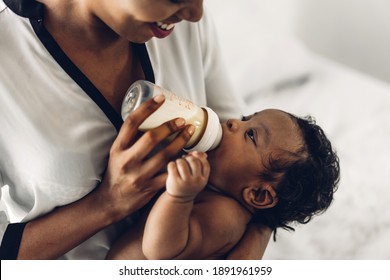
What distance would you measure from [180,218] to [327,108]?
0.68m

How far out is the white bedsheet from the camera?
3.77ft

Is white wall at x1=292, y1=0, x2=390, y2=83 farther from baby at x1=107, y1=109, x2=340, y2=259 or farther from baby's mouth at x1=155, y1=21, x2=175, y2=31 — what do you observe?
baby's mouth at x1=155, y1=21, x2=175, y2=31

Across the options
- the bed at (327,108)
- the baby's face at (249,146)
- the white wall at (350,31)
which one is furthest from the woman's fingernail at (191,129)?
the white wall at (350,31)

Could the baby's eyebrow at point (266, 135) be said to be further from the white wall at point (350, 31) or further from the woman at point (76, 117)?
the white wall at point (350, 31)

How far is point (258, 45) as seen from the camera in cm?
143

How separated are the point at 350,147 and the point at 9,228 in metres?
0.78

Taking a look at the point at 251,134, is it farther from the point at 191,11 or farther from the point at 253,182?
the point at 191,11

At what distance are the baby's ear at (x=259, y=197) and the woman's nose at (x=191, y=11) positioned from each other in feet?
1.01

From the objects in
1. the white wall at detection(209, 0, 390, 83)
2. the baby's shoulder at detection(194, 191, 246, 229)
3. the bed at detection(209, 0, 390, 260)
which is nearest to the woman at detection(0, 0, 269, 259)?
the baby's shoulder at detection(194, 191, 246, 229)

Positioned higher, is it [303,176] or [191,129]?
[191,129]

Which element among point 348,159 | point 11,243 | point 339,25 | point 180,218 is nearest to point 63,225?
point 11,243

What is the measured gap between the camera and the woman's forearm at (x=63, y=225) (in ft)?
2.75

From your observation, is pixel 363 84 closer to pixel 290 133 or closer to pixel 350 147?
pixel 350 147

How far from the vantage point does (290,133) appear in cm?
88
